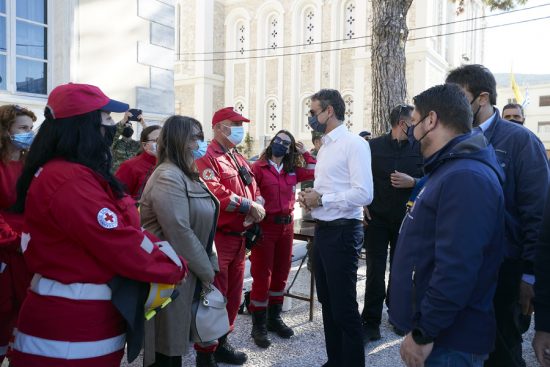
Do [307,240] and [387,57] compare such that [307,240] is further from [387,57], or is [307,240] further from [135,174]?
[387,57]

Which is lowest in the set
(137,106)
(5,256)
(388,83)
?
(5,256)

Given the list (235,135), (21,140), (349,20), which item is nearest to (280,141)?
(235,135)

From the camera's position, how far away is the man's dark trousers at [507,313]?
101 inches

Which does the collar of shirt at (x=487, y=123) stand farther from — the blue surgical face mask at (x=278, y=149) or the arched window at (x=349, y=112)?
the arched window at (x=349, y=112)

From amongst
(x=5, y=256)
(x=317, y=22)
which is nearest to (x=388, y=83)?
(x=5, y=256)

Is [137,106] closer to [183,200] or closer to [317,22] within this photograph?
[183,200]

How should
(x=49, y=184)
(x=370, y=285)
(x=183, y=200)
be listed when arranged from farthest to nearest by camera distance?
1. (x=370, y=285)
2. (x=183, y=200)
3. (x=49, y=184)

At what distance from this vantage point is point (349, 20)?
27891mm

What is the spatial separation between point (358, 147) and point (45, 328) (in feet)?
7.42

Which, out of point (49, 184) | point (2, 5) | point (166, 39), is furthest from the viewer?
point (166, 39)

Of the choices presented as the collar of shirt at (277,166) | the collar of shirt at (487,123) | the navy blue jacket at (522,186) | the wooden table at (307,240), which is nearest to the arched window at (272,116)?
the wooden table at (307,240)

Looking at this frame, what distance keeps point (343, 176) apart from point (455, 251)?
1606mm

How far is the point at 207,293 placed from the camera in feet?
9.59

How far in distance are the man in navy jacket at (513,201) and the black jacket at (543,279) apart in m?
0.60
